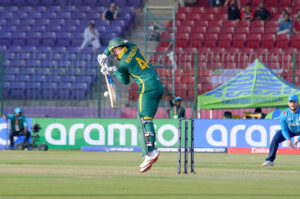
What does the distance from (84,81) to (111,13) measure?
6753mm

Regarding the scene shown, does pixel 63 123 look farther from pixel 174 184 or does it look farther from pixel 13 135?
pixel 174 184

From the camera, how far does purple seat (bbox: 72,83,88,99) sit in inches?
1029

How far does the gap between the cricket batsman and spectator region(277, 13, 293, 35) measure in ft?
63.7

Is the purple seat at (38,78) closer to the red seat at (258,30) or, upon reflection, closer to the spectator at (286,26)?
the red seat at (258,30)

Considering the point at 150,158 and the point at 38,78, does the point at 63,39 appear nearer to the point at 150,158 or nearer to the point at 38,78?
the point at 38,78

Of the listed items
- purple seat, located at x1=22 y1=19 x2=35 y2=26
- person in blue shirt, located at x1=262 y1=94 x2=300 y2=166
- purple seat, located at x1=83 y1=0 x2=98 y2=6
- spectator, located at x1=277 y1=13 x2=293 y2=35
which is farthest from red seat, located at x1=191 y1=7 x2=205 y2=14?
person in blue shirt, located at x1=262 y1=94 x2=300 y2=166

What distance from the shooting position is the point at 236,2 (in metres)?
32.9

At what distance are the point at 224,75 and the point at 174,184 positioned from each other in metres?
15.3

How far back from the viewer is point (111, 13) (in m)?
32.2

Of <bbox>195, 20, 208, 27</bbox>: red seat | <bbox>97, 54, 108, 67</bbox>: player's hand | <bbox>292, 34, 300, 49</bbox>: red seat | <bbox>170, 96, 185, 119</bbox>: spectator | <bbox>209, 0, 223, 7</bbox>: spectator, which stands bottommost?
<bbox>170, 96, 185, 119</bbox>: spectator

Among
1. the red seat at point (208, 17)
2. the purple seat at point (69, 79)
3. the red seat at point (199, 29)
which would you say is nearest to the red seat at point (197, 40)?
the red seat at point (199, 29)

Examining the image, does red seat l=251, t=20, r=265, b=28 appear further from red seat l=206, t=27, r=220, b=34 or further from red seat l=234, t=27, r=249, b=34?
red seat l=206, t=27, r=220, b=34

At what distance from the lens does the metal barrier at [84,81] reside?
24.6 m

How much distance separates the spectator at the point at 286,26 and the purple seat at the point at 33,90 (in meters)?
11.2
